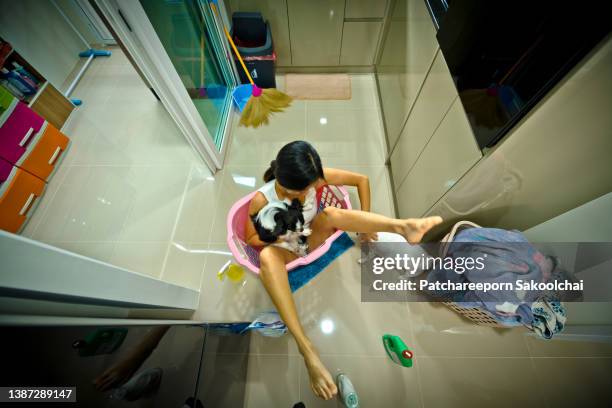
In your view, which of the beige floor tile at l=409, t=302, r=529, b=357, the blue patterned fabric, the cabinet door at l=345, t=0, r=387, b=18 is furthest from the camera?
the cabinet door at l=345, t=0, r=387, b=18

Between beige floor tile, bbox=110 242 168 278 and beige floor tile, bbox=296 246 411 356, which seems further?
A: beige floor tile, bbox=110 242 168 278

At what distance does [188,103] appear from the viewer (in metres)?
1.31

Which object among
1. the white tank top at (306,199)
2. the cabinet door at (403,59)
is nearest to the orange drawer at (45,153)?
the white tank top at (306,199)

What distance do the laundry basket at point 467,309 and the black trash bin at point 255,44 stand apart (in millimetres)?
1714

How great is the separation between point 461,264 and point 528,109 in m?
0.65

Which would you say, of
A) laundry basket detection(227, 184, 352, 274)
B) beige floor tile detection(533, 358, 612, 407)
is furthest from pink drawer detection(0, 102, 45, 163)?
beige floor tile detection(533, 358, 612, 407)

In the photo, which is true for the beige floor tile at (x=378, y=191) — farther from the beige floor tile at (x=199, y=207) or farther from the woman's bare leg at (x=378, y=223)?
the beige floor tile at (x=199, y=207)

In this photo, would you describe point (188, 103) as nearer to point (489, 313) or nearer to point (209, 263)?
point (209, 263)

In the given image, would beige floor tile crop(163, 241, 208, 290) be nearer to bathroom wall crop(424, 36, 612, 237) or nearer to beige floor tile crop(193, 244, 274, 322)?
beige floor tile crop(193, 244, 274, 322)

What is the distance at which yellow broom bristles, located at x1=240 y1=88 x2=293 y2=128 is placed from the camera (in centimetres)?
195

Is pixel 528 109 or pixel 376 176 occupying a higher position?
pixel 376 176

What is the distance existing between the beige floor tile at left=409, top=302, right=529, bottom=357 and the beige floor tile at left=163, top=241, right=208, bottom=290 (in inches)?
48.2

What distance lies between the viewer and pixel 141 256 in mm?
1464

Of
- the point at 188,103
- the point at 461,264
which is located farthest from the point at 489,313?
the point at 188,103
